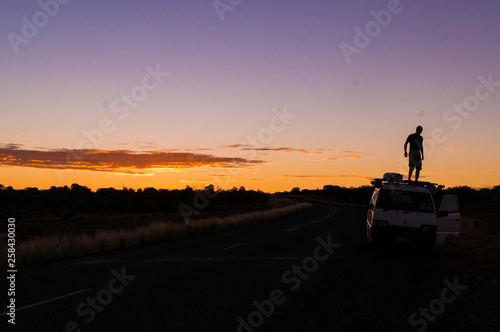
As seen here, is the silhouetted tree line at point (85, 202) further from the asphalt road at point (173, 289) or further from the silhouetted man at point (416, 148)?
the asphalt road at point (173, 289)

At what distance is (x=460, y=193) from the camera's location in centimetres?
8538

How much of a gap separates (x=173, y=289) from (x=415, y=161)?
10.3 m

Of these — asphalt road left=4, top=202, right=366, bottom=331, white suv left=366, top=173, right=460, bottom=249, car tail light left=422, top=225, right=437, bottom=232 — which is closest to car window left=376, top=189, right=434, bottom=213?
white suv left=366, top=173, right=460, bottom=249

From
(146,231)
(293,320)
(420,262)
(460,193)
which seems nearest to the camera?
(293,320)

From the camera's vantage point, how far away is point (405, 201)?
504 inches

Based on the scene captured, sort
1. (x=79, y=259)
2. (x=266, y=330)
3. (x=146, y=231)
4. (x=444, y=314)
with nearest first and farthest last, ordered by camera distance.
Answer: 1. (x=266, y=330)
2. (x=444, y=314)
3. (x=79, y=259)
4. (x=146, y=231)

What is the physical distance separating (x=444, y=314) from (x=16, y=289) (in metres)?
7.71

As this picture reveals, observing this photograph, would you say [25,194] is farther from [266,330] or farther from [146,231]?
[266,330]

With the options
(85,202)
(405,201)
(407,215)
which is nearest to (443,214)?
(407,215)

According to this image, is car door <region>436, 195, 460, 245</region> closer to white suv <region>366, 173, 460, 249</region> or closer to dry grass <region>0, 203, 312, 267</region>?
white suv <region>366, 173, 460, 249</region>

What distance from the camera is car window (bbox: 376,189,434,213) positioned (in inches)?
490

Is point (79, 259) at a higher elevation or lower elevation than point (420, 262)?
lower

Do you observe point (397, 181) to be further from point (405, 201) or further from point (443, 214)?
point (443, 214)

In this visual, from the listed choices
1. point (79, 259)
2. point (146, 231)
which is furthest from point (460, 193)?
point (79, 259)
